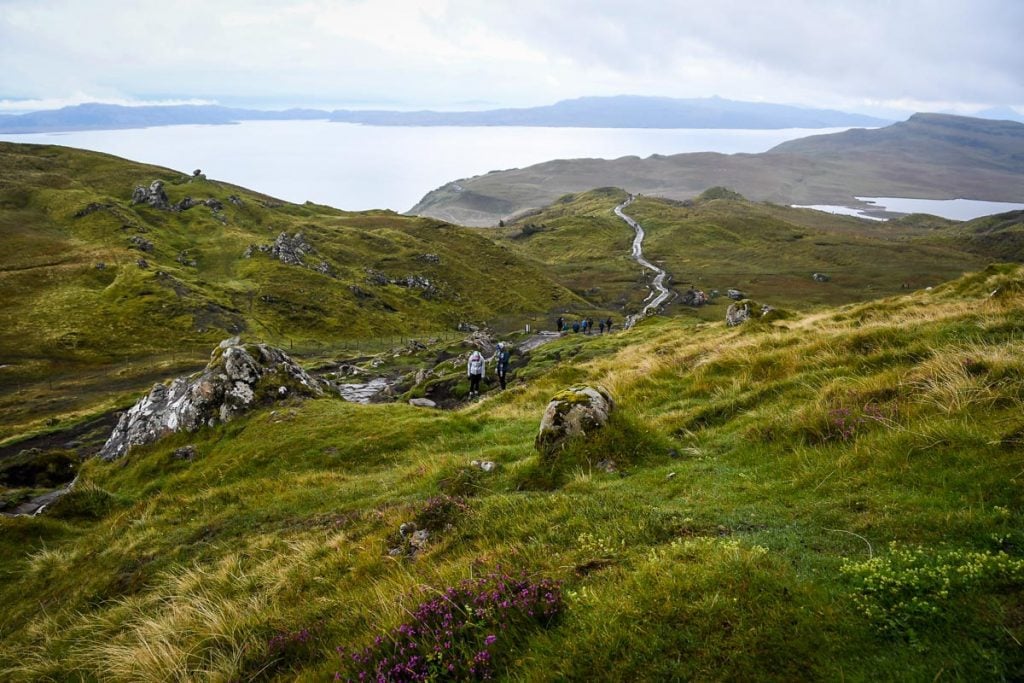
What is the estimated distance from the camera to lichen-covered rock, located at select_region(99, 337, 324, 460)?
24.2 metres

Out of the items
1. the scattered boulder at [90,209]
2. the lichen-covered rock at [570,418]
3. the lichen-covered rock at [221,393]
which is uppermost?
the scattered boulder at [90,209]

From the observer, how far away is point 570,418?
1112 cm

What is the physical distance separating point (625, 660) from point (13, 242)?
14133 centimetres

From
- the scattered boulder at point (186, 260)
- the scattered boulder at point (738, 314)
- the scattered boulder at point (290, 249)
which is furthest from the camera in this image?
the scattered boulder at point (290, 249)

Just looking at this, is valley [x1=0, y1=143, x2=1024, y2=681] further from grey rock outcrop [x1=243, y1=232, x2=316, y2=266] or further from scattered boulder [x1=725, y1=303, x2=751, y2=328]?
grey rock outcrop [x1=243, y1=232, x2=316, y2=266]

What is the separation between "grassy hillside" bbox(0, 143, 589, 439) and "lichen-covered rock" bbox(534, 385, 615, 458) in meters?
62.2

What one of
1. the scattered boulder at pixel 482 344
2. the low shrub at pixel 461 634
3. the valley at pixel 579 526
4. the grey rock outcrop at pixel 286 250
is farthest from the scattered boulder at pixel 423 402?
the grey rock outcrop at pixel 286 250

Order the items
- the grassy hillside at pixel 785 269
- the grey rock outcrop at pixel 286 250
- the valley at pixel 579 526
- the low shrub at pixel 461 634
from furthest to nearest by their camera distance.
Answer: the grassy hillside at pixel 785 269 < the grey rock outcrop at pixel 286 250 < the low shrub at pixel 461 634 < the valley at pixel 579 526

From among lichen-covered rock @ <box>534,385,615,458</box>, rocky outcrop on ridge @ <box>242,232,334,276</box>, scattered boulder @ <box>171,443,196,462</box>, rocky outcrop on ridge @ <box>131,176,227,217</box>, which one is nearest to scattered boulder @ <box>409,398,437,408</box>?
scattered boulder @ <box>171,443,196,462</box>

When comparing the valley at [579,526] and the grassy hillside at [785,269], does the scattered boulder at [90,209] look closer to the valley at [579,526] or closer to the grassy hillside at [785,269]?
the grassy hillside at [785,269]

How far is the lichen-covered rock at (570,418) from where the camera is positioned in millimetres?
10969

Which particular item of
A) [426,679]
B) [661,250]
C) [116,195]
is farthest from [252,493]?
[661,250]

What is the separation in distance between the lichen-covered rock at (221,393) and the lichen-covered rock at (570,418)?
18.8 metres

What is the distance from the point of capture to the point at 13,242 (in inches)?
4018
